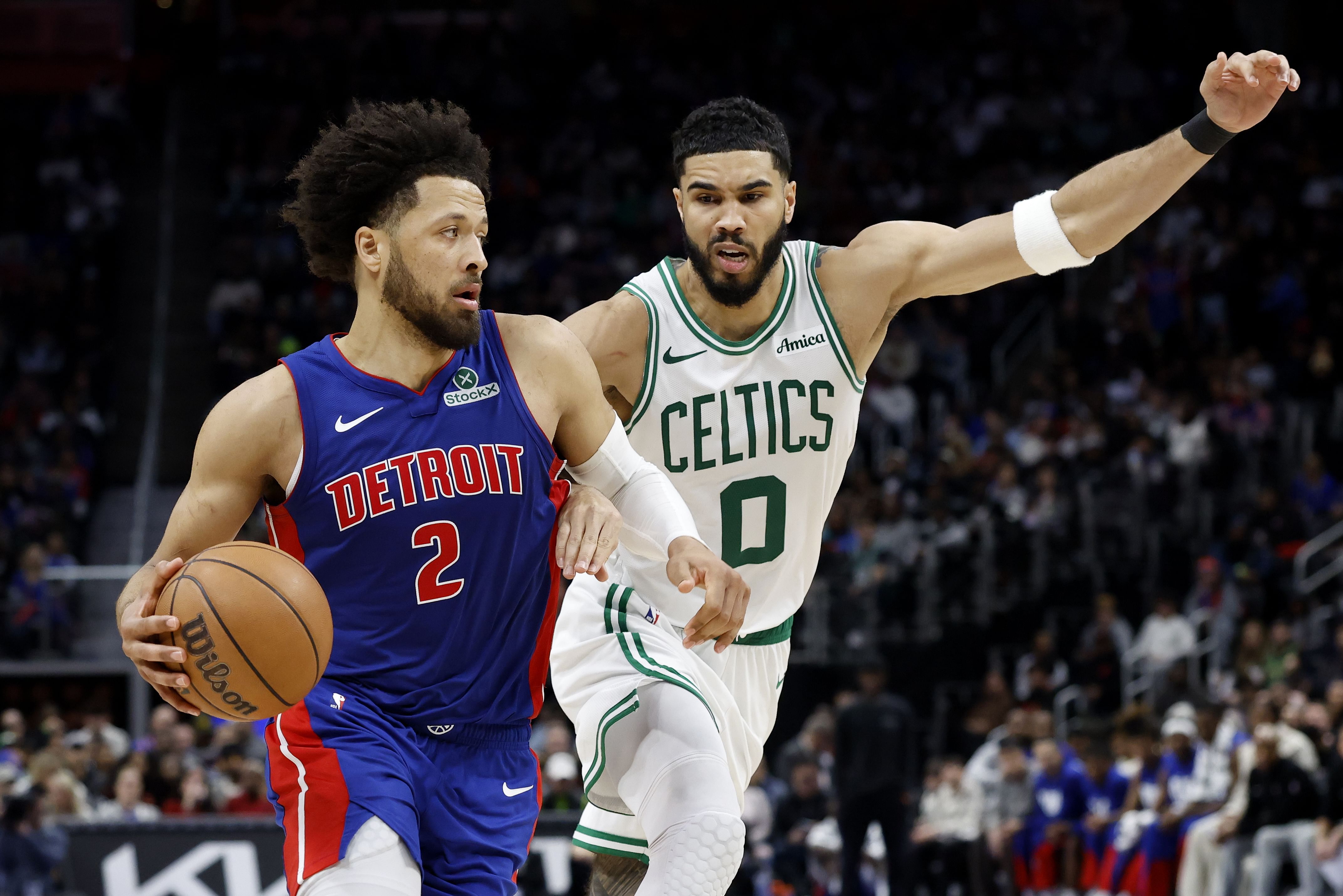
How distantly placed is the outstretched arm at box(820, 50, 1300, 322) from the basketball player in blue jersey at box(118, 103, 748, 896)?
1481 mm

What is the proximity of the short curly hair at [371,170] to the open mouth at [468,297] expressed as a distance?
10.7 inches

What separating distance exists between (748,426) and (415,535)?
1.61 metres

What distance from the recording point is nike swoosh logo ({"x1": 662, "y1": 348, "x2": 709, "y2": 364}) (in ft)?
18.4

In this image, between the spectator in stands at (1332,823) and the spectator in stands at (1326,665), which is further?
the spectator in stands at (1326,665)

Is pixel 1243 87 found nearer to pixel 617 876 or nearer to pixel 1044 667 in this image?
pixel 617 876

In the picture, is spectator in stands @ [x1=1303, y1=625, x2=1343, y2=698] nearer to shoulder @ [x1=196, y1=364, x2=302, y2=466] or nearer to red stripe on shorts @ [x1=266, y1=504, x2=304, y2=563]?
red stripe on shorts @ [x1=266, y1=504, x2=304, y2=563]

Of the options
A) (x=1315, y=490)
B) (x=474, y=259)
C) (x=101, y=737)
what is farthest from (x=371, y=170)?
(x=1315, y=490)

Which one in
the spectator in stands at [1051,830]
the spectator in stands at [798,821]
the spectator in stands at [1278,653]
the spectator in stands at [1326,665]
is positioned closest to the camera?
the spectator in stands at [798,821]

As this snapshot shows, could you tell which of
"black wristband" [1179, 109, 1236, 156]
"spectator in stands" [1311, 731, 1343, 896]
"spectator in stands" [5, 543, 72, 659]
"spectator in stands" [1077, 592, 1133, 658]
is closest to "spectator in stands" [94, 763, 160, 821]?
"spectator in stands" [5, 543, 72, 659]

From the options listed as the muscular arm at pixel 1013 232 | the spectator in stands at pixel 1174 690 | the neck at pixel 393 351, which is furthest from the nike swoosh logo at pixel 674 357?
the spectator in stands at pixel 1174 690

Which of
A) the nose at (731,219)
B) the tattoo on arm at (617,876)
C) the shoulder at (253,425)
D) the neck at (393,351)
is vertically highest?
the nose at (731,219)

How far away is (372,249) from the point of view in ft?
14.8

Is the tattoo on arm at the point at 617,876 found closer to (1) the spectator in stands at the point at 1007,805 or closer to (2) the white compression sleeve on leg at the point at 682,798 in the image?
(2) the white compression sleeve on leg at the point at 682,798

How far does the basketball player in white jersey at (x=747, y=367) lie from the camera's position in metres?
5.43
